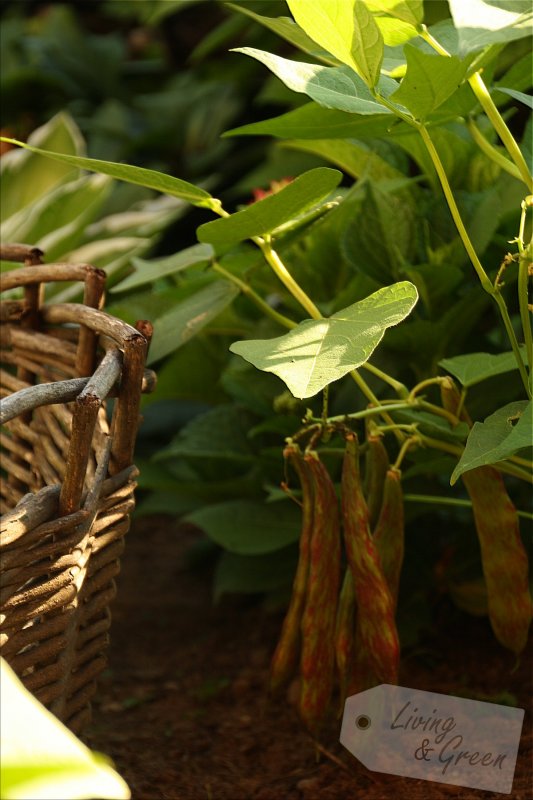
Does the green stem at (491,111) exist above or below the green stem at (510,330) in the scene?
above

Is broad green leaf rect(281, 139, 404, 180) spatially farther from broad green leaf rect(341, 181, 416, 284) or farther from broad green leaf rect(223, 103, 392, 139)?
broad green leaf rect(223, 103, 392, 139)

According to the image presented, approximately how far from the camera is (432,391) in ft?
2.93

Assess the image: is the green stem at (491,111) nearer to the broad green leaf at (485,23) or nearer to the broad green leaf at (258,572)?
the broad green leaf at (485,23)

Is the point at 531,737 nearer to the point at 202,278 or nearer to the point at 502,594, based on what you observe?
the point at 502,594

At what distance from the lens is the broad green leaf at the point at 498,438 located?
0.50 metres

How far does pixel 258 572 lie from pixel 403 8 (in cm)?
68

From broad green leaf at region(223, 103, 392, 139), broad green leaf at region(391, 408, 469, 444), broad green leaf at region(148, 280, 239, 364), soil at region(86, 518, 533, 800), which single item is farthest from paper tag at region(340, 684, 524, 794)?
broad green leaf at region(223, 103, 392, 139)

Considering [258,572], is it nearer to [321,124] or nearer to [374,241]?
[374,241]

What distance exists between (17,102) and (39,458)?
149 cm

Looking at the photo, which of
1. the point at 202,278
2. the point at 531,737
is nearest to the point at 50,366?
the point at 202,278

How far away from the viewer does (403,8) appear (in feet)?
1.84

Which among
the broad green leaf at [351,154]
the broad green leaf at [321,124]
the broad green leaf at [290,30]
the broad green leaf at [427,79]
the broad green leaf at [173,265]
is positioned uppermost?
the broad green leaf at [290,30]

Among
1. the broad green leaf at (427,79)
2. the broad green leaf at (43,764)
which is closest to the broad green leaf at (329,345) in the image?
the broad green leaf at (427,79)

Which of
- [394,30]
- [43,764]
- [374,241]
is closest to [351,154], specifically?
[374,241]
